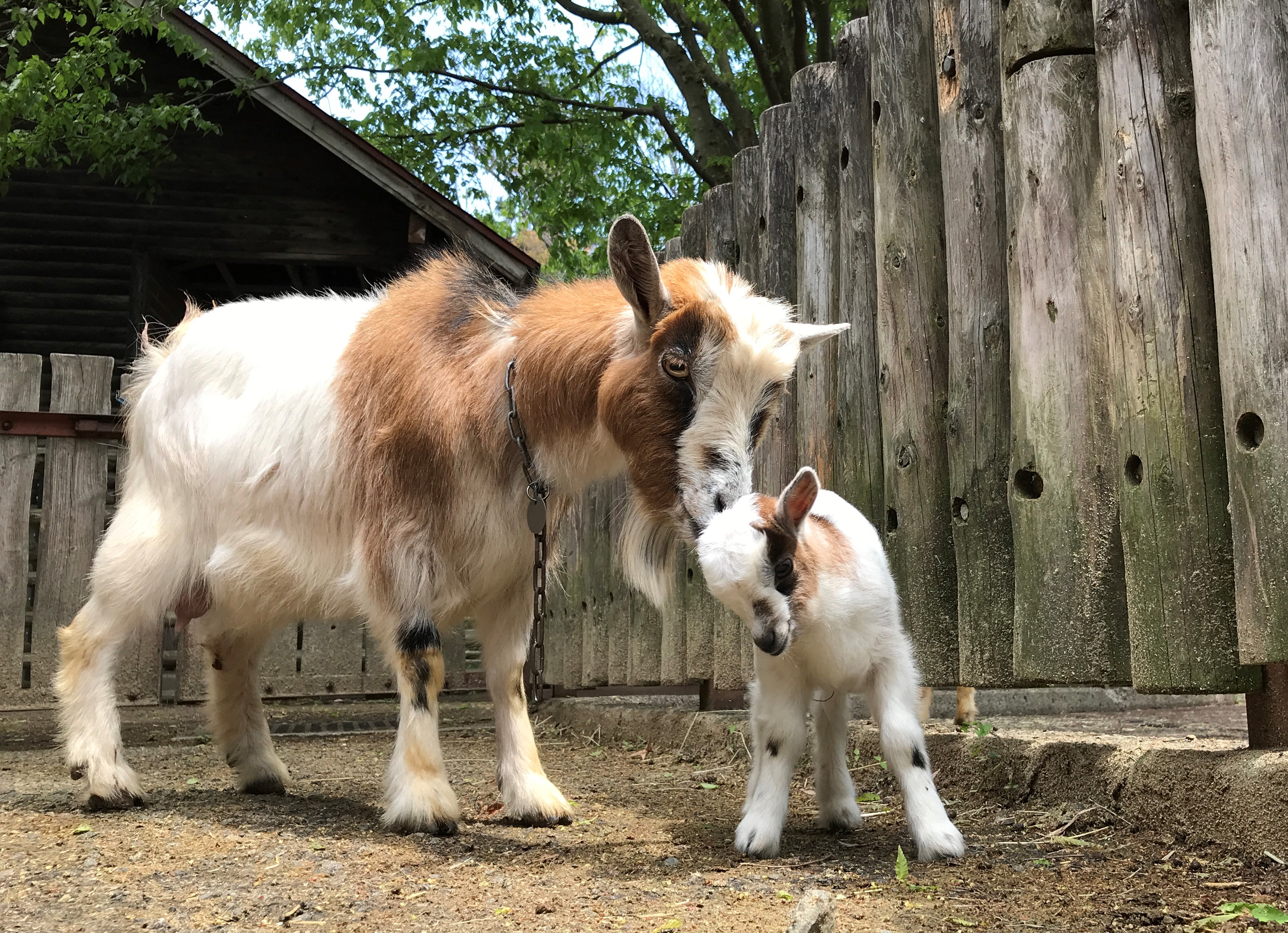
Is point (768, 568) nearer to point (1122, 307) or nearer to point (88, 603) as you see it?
point (1122, 307)

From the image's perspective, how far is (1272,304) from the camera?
2.78 m

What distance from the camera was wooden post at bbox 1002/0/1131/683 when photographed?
338cm

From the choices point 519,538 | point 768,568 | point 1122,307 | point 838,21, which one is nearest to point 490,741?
point 519,538

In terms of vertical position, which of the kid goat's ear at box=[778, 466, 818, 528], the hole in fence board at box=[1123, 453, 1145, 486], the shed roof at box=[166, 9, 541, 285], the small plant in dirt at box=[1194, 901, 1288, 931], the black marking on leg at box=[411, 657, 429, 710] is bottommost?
the small plant in dirt at box=[1194, 901, 1288, 931]

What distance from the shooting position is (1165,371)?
313cm

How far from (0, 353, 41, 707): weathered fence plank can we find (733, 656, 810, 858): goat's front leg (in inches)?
240

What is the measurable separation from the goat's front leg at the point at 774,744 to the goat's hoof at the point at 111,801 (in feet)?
8.32

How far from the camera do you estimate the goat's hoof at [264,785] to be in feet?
16.8

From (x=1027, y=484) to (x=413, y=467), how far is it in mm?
2113

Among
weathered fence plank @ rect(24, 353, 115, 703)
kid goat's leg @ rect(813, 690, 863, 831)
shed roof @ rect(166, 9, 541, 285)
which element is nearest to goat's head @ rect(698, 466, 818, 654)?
kid goat's leg @ rect(813, 690, 863, 831)

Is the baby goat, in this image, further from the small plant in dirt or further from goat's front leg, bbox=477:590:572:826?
goat's front leg, bbox=477:590:572:826

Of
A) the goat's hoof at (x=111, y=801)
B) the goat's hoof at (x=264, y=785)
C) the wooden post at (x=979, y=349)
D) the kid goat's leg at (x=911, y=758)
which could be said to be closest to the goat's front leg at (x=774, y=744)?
the kid goat's leg at (x=911, y=758)

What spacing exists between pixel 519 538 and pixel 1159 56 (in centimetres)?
254

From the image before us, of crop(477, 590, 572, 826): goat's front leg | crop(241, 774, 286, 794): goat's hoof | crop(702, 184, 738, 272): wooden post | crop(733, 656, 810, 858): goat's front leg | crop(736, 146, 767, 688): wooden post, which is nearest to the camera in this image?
crop(733, 656, 810, 858): goat's front leg
